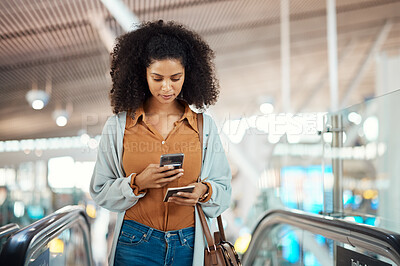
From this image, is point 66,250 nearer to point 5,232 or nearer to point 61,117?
point 5,232

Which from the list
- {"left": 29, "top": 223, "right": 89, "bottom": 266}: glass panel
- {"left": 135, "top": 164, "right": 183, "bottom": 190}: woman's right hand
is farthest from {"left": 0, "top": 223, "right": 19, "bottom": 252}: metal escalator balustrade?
{"left": 135, "top": 164, "right": 183, "bottom": 190}: woman's right hand

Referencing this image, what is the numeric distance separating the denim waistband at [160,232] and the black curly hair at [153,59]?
1.56 feet

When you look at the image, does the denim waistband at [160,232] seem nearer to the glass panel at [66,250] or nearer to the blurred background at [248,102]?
the glass panel at [66,250]

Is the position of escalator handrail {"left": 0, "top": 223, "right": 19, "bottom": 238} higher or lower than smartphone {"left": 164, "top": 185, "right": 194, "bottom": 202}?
lower

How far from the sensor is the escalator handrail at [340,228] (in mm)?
1700

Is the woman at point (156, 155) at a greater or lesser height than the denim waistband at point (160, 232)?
greater

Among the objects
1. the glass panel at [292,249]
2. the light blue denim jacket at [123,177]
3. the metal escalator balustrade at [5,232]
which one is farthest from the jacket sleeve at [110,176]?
the glass panel at [292,249]

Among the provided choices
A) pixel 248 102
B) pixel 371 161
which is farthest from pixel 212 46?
pixel 371 161

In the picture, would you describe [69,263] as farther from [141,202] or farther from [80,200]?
[80,200]

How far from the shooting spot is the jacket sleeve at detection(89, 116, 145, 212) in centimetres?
180

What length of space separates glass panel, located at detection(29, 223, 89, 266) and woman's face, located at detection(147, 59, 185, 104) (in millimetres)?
756

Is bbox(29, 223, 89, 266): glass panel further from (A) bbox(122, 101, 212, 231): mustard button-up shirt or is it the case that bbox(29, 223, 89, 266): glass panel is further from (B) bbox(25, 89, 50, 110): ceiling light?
(B) bbox(25, 89, 50, 110): ceiling light

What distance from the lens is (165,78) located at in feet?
6.12

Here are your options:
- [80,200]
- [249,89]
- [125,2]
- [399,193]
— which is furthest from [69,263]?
[249,89]
